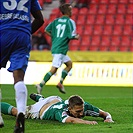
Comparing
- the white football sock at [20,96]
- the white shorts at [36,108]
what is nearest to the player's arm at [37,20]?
the white football sock at [20,96]

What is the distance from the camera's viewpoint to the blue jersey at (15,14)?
562cm

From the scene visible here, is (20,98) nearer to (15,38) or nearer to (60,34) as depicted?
(15,38)

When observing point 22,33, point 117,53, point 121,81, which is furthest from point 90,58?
point 22,33

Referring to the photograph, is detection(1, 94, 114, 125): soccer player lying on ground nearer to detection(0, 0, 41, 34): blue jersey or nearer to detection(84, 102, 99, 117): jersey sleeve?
→ detection(84, 102, 99, 117): jersey sleeve

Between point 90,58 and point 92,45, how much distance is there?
3.34 metres

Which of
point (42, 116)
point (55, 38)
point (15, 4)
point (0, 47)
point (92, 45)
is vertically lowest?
point (92, 45)

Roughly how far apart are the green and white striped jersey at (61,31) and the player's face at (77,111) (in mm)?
6108

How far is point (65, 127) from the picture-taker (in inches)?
253

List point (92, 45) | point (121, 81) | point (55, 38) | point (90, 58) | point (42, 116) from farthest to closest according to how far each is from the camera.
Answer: point (92, 45) → point (90, 58) → point (121, 81) → point (55, 38) → point (42, 116)

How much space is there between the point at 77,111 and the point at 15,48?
1425 millimetres

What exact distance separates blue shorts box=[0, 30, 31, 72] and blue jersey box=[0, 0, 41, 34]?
63 mm

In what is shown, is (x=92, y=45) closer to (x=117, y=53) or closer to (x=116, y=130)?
(x=117, y=53)

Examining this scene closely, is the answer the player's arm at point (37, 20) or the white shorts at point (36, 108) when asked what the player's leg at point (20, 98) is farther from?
the white shorts at point (36, 108)

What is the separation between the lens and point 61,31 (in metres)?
12.8
